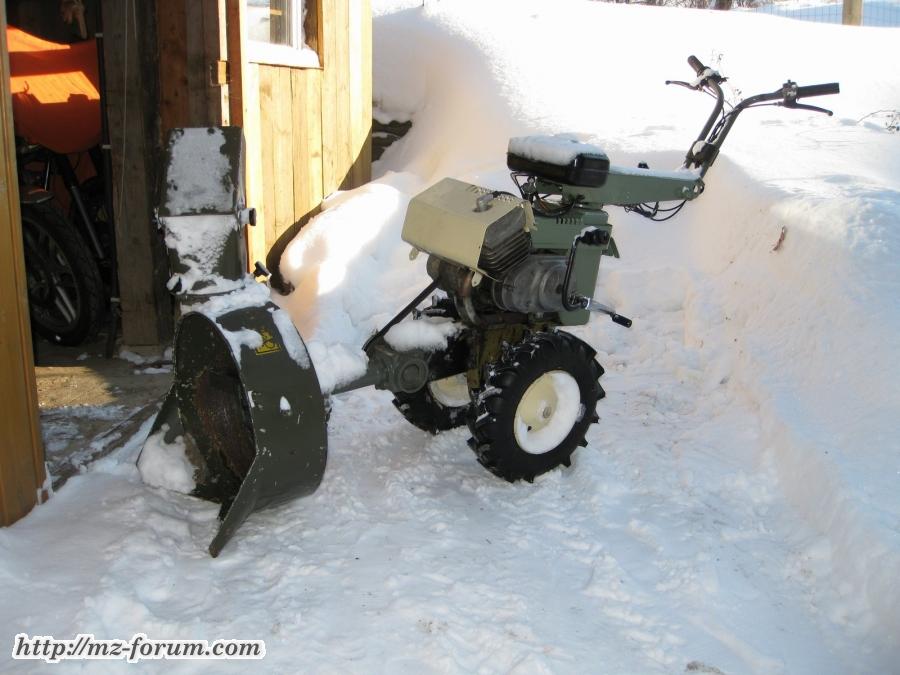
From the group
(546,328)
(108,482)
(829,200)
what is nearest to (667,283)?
(829,200)

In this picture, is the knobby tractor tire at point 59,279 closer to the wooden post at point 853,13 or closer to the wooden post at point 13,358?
the wooden post at point 13,358

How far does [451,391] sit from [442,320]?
1.42ft

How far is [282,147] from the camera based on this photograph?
5.35 metres

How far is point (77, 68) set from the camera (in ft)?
17.7

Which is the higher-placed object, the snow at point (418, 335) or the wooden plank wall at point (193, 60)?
the wooden plank wall at point (193, 60)

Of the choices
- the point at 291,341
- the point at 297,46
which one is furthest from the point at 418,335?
the point at 297,46

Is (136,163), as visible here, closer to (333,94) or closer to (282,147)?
(282,147)

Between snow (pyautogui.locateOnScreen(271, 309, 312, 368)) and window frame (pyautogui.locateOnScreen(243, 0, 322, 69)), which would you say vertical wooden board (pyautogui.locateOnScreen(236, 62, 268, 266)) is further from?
snow (pyautogui.locateOnScreen(271, 309, 312, 368))

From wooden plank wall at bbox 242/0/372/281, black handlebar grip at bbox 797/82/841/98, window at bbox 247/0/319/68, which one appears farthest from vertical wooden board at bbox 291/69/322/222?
black handlebar grip at bbox 797/82/841/98

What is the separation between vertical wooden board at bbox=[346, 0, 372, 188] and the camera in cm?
632

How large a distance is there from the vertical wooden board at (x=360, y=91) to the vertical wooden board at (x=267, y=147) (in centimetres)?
120

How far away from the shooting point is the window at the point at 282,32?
512 centimetres

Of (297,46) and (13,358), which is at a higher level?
(297,46)

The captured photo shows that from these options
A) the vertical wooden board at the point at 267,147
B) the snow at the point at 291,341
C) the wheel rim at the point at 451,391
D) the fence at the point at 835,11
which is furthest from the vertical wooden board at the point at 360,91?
the fence at the point at 835,11
